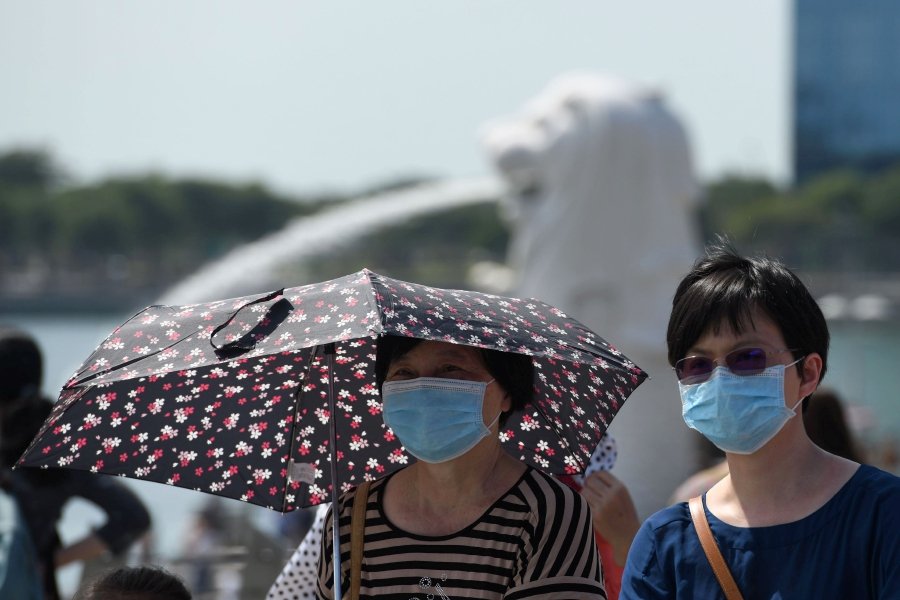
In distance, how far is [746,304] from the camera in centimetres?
257

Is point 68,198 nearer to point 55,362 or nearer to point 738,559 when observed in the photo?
point 55,362

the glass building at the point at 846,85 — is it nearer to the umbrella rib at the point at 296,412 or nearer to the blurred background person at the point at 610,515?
the blurred background person at the point at 610,515

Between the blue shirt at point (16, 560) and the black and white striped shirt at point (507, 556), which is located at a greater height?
the black and white striped shirt at point (507, 556)

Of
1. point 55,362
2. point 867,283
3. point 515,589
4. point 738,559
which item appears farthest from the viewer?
point 867,283

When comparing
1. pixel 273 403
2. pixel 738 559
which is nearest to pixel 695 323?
pixel 738 559

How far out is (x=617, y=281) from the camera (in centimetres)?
1120

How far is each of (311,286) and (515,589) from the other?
0.74 m

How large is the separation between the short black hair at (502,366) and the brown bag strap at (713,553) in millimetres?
566

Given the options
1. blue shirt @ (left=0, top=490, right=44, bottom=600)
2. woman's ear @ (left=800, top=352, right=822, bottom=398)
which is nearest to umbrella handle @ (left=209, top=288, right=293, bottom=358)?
woman's ear @ (left=800, top=352, right=822, bottom=398)

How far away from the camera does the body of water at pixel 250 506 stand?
7434 mm

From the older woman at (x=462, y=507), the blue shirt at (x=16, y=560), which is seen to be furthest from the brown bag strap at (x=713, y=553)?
the blue shirt at (x=16, y=560)

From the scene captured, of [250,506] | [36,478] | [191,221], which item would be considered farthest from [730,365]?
[191,221]

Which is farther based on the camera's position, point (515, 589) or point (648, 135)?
point (648, 135)

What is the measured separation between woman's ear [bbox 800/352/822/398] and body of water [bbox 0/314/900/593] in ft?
5.05
